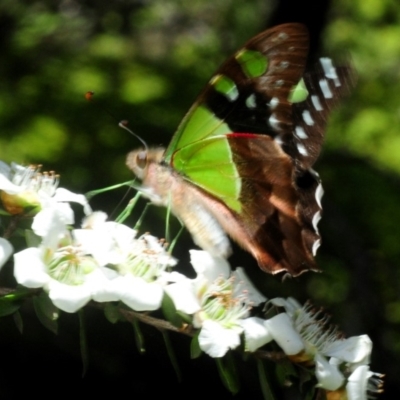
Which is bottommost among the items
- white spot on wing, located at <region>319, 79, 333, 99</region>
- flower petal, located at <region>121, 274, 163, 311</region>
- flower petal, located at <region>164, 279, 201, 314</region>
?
flower petal, located at <region>164, 279, 201, 314</region>

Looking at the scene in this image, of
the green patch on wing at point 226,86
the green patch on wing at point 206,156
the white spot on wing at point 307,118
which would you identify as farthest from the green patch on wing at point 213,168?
the white spot on wing at point 307,118

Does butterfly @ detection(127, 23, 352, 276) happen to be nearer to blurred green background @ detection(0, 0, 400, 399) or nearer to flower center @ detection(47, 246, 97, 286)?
flower center @ detection(47, 246, 97, 286)

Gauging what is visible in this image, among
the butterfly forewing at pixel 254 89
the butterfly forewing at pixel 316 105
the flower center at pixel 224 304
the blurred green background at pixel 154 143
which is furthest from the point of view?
the blurred green background at pixel 154 143

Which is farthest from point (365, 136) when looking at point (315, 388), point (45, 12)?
point (315, 388)

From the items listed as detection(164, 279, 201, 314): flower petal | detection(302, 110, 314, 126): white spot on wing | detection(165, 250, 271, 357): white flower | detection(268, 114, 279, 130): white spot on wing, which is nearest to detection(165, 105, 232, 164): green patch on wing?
detection(268, 114, 279, 130): white spot on wing

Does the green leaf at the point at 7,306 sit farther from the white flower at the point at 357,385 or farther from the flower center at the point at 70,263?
the white flower at the point at 357,385

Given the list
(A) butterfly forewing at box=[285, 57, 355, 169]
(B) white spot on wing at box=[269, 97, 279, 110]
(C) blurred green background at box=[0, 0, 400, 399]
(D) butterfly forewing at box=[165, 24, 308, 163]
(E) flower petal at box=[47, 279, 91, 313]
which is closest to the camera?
(E) flower petal at box=[47, 279, 91, 313]

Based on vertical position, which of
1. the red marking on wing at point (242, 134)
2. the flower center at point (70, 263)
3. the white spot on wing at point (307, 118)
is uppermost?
the red marking on wing at point (242, 134)

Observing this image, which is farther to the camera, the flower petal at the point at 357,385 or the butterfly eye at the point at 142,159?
the butterfly eye at the point at 142,159
